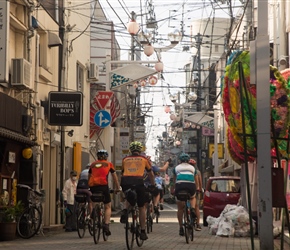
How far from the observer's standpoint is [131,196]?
50.1 feet

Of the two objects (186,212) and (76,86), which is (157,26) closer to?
(76,86)

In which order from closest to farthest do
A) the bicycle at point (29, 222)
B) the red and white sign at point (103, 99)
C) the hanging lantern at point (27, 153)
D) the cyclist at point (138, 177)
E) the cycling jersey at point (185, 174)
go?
1. the cyclist at point (138, 177)
2. the cycling jersey at point (185, 174)
3. the bicycle at point (29, 222)
4. the hanging lantern at point (27, 153)
5. the red and white sign at point (103, 99)

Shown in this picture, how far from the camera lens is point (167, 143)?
5522 inches

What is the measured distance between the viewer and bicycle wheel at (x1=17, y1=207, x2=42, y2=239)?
2023 centimetres

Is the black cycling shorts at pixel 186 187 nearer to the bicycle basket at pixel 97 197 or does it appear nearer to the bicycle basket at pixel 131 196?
the bicycle basket at pixel 97 197

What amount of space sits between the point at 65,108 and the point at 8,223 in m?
7.43

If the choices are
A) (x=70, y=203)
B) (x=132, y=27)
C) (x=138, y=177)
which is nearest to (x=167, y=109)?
(x=132, y=27)

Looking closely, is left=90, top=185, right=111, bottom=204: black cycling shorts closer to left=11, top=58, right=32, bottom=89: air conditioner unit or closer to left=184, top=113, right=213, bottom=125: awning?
left=11, top=58, right=32, bottom=89: air conditioner unit

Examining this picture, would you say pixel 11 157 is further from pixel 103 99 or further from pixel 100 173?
pixel 103 99

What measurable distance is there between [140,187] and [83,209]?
478cm

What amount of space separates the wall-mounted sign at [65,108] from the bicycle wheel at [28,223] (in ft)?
20.1

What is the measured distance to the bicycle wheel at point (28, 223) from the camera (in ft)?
66.4

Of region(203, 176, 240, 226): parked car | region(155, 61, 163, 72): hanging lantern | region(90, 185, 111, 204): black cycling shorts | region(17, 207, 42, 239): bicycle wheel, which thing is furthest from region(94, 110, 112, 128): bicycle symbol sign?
region(90, 185, 111, 204): black cycling shorts

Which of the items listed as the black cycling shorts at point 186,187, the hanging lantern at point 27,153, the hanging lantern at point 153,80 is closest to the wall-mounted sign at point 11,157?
the hanging lantern at point 27,153
